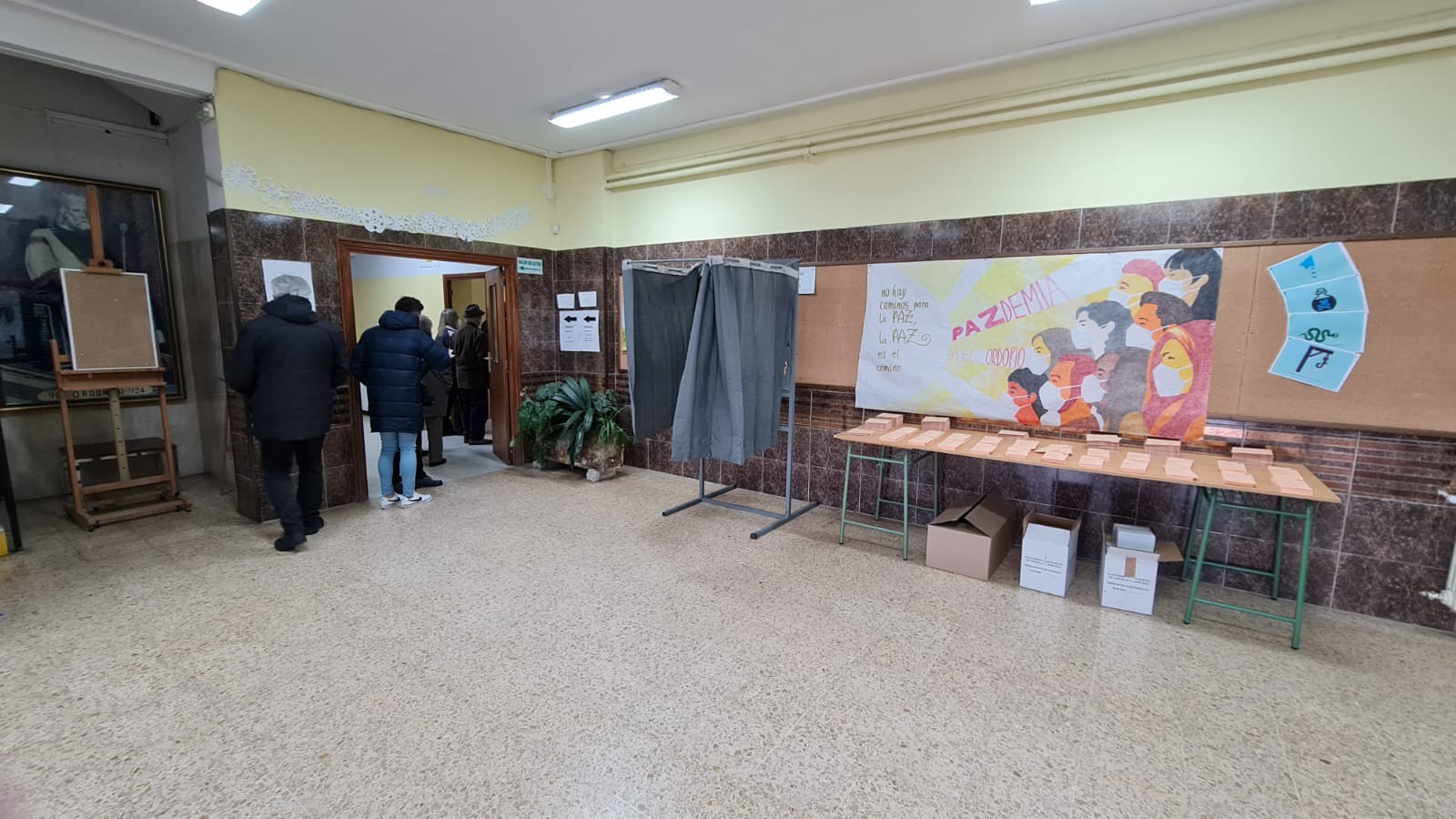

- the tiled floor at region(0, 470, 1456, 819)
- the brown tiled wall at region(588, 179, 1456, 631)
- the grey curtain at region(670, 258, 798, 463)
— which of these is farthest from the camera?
the grey curtain at region(670, 258, 798, 463)

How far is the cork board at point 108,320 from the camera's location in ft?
12.5

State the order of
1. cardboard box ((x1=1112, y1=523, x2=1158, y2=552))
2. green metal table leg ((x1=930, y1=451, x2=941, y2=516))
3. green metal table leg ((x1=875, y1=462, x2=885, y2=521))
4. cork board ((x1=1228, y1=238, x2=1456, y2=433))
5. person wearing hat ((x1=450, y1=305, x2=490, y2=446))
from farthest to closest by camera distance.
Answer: person wearing hat ((x1=450, y1=305, x2=490, y2=446)) < green metal table leg ((x1=875, y1=462, x2=885, y2=521)) < green metal table leg ((x1=930, y1=451, x2=941, y2=516)) < cardboard box ((x1=1112, y1=523, x2=1158, y2=552)) < cork board ((x1=1228, y1=238, x2=1456, y2=433))

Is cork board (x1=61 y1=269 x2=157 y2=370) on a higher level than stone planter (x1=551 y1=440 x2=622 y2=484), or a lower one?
higher

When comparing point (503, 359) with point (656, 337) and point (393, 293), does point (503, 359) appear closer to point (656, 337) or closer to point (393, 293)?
point (656, 337)

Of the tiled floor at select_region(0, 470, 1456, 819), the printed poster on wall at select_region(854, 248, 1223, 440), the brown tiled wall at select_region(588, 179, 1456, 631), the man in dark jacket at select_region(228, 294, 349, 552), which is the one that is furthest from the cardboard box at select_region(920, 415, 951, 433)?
the man in dark jacket at select_region(228, 294, 349, 552)

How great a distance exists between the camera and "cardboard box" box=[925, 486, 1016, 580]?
3.28 m

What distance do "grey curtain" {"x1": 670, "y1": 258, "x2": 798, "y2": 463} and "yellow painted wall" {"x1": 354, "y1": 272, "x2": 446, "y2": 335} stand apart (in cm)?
594

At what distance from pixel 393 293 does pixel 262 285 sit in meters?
4.96

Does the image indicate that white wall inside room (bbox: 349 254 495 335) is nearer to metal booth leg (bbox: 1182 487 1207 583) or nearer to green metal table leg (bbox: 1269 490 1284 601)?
metal booth leg (bbox: 1182 487 1207 583)

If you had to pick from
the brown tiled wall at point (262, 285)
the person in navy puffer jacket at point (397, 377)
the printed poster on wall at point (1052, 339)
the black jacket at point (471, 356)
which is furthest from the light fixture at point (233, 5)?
the printed poster on wall at point (1052, 339)

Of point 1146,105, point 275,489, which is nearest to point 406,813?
point 275,489

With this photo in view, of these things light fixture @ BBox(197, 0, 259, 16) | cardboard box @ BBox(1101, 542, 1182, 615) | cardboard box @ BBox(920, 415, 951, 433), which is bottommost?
cardboard box @ BBox(1101, 542, 1182, 615)

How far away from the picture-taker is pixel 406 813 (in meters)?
1.71

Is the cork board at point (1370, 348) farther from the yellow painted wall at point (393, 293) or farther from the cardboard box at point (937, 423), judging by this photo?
the yellow painted wall at point (393, 293)
